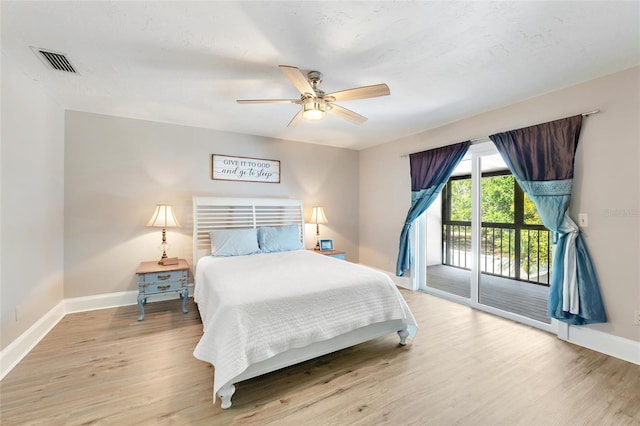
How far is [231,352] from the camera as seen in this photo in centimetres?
175

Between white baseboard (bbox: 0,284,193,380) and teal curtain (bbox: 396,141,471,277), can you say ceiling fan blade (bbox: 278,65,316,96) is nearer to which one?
teal curtain (bbox: 396,141,471,277)

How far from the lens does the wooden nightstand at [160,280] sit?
10.1ft

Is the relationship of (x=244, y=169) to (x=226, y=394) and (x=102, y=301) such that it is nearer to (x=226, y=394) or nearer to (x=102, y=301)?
(x=102, y=301)

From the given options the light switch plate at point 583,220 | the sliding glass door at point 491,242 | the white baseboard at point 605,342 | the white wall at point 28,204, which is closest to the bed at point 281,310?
the white wall at point 28,204

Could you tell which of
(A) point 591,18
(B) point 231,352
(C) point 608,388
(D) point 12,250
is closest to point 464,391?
(C) point 608,388

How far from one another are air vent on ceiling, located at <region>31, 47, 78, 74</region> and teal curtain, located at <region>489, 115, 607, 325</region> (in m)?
4.37

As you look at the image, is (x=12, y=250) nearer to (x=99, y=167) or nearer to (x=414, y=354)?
(x=99, y=167)

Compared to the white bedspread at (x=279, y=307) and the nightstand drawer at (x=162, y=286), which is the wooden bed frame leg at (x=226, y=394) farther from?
the nightstand drawer at (x=162, y=286)

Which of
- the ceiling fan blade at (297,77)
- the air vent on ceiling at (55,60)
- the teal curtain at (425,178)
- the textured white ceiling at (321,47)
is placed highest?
the textured white ceiling at (321,47)

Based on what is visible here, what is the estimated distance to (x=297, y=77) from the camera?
6.48 ft

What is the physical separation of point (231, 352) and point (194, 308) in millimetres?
2084

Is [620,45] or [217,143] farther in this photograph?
[217,143]

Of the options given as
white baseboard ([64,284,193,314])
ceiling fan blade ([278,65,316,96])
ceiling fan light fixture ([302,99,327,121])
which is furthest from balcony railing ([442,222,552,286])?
white baseboard ([64,284,193,314])

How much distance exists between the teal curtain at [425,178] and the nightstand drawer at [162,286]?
3.17 m
